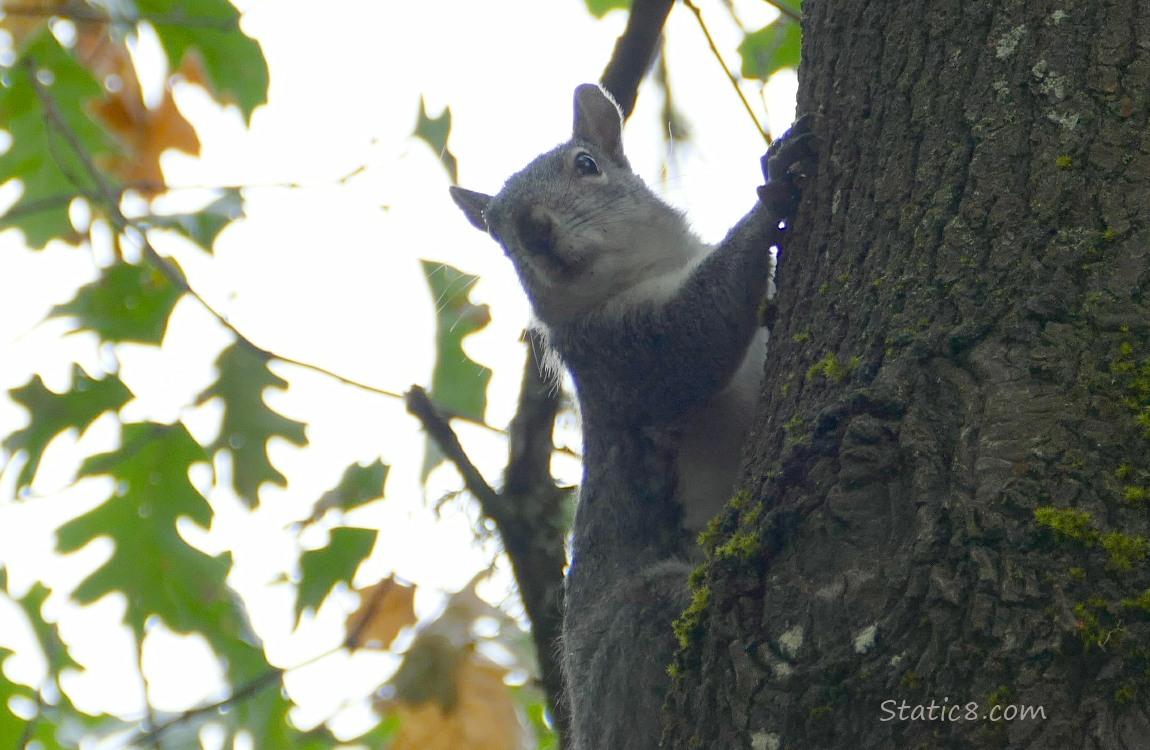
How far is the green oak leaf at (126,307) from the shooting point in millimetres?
4215

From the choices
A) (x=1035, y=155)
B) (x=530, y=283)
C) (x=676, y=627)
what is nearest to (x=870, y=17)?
(x=1035, y=155)

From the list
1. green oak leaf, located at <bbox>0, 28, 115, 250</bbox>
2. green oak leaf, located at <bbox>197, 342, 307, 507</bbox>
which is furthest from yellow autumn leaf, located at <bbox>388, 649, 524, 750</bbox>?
green oak leaf, located at <bbox>0, 28, 115, 250</bbox>

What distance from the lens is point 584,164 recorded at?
4.16 metres

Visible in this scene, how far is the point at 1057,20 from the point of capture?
2.05 m

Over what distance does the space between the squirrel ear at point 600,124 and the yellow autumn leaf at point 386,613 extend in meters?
1.83

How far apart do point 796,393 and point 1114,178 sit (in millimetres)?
627

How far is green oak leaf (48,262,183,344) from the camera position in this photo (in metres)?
4.21

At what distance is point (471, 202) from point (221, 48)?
110 cm

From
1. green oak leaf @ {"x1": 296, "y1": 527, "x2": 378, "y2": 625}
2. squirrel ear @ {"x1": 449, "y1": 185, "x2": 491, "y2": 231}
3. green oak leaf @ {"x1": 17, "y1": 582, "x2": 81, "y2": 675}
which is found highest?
squirrel ear @ {"x1": 449, "y1": 185, "x2": 491, "y2": 231}

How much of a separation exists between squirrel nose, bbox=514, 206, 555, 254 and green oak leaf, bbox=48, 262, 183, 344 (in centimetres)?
133

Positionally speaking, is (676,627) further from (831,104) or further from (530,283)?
(530,283)

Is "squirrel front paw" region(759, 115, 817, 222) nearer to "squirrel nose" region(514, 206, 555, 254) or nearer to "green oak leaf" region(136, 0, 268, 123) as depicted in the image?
"squirrel nose" region(514, 206, 555, 254)

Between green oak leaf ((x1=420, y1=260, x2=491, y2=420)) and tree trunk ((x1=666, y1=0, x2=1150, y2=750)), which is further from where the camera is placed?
green oak leaf ((x1=420, y1=260, x2=491, y2=420))

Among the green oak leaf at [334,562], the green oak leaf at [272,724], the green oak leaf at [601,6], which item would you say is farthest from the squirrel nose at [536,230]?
the green oak leaf at [272,724]
